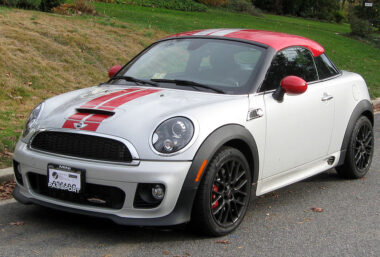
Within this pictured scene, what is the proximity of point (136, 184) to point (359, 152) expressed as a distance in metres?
3.18

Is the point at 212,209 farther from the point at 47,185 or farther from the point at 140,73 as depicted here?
the point at 140,73

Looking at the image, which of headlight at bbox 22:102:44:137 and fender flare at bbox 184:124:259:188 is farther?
headlight at bbox 22:102:44:137

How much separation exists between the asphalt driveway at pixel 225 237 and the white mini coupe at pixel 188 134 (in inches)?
7.9

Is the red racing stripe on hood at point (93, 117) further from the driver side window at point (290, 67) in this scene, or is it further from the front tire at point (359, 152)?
the front tire at point (359, 152)

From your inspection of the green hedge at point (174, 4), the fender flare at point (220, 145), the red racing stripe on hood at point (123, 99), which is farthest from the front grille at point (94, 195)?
the green hedge at point (174, 4)

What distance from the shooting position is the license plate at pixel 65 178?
14.0 ft

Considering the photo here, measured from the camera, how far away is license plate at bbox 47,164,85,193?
4270 millimetres

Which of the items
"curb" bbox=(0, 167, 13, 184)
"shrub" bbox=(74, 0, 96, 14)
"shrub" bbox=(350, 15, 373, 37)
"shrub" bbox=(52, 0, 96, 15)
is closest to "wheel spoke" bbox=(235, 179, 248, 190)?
"curb" bbox=(0, 167, 13, 184)

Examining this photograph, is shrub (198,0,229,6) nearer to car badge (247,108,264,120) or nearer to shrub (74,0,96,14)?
shrub (74,0,96,14)

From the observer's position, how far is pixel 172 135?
4.30 meters

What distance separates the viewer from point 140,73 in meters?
5.62

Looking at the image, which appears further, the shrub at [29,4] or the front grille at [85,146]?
the shrub at [29,4]

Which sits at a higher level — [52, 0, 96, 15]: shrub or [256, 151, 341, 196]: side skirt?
[256, 151, 341, 196]: side skirt

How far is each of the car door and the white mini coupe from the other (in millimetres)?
12
